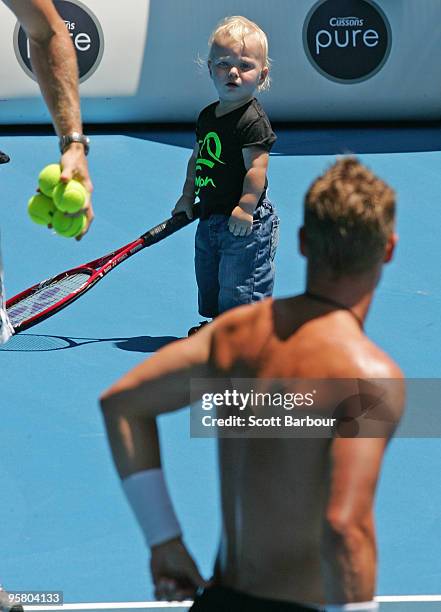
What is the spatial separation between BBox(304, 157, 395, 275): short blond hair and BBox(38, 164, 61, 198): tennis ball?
1162mm

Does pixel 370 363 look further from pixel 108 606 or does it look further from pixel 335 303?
pixel 108 606

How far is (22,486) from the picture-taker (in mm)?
4992

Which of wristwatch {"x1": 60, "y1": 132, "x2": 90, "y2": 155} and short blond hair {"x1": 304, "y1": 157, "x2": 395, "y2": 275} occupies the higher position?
wristwatch {"x1": 60, "y1": 132, "x2": 90, "y2": 155}

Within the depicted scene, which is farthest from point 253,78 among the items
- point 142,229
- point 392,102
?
point 392,102

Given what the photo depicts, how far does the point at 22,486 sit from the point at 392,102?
6005 mm

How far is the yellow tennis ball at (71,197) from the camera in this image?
3.41 m

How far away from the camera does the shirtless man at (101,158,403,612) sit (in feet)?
8.19

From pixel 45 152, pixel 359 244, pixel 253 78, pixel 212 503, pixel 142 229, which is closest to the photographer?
pixel 359 244

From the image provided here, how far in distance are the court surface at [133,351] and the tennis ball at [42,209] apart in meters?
1.39

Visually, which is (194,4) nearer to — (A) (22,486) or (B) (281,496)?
(A) (22,486)

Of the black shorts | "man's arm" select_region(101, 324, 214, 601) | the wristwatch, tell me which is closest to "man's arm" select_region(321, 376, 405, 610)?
the black shorts

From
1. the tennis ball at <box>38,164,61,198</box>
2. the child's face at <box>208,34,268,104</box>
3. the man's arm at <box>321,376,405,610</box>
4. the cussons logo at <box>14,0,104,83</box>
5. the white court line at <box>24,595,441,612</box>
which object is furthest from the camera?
the cussons logo at <box>14,0,104,83</box>

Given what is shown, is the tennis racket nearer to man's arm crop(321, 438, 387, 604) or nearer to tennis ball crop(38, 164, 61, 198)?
tennis ball crop(38, 164, 61, 198)

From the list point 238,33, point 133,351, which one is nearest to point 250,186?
Result: point 238,33
